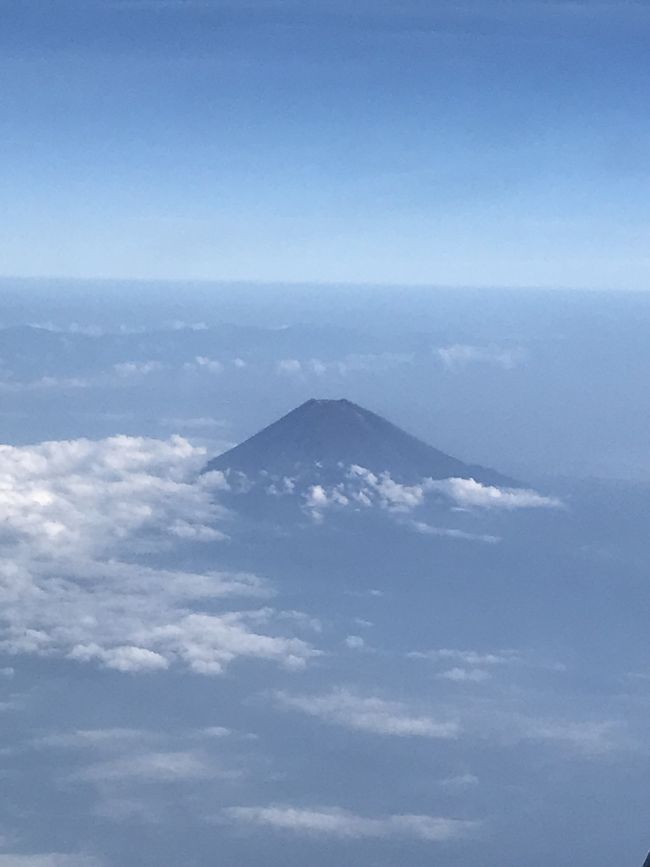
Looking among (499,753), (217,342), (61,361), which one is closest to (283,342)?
(217,342)

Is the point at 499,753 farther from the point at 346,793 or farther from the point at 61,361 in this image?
the point at 61,361

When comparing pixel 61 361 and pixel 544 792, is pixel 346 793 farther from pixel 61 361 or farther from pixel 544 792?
pixel 61 361

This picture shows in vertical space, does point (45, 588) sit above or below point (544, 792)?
above

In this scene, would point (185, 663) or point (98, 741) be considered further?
point (185, 663)

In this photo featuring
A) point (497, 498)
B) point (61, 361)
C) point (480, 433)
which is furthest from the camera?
point (61, 361)

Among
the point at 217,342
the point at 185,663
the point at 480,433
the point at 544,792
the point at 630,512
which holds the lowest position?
the point at 544,792

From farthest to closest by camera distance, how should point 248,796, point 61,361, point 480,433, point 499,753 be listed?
point 61,361 → point 480,433 → point 499,753 → point 248,796

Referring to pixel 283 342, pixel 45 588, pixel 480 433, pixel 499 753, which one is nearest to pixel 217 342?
pixel 283 342
